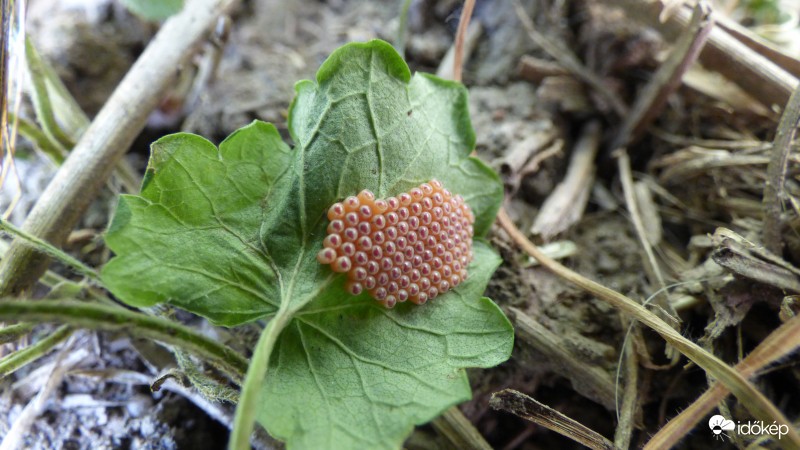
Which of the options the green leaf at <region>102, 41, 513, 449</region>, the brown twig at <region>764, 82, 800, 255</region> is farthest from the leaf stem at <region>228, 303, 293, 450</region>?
the brown twig at <region>764, 82, 800, 255</region>

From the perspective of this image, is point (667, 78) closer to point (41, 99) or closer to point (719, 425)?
point (719, 425)

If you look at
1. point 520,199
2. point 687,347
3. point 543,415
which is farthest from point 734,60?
point 543,415

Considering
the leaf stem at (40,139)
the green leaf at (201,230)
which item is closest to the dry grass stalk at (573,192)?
the green leaf at (201,230)

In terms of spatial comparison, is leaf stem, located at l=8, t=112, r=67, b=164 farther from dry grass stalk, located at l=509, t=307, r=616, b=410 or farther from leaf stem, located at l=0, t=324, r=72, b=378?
dry grass stalk, located at l=509, t=307, r=616, b=410

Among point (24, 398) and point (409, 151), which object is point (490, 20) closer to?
point (409, 151)

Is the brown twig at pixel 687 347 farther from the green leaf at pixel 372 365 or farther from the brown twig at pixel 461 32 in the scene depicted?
the brown twig at pixel 461 32

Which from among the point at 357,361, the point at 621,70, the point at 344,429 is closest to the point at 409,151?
the point at 357,361
